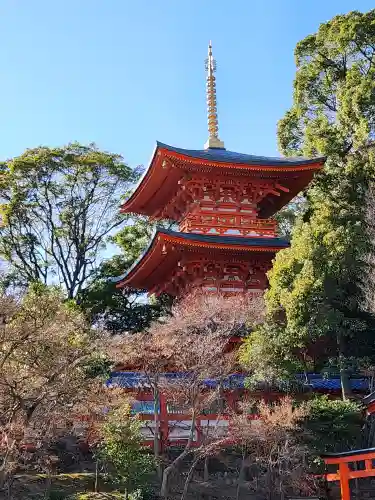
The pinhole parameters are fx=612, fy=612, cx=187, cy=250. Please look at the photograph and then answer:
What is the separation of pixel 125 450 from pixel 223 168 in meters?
10.5

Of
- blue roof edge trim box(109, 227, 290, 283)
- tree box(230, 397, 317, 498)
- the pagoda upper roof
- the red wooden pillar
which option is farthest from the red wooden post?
the pagoda upper roof

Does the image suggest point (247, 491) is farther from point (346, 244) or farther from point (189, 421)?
point (346, 244)

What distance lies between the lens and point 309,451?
1270cm

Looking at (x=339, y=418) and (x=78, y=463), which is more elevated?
(x=339, y=418)

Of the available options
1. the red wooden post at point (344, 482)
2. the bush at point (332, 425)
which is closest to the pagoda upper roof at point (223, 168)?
the bush at point (332, 425)

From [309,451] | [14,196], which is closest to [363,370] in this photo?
[309,451]

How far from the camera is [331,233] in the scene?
16.1m

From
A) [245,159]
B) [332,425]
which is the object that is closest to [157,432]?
[332,425]

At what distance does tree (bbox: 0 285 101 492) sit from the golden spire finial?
48.1 ft

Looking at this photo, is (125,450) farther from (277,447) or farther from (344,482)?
(344,482)

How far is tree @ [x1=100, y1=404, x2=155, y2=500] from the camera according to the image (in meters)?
11.7

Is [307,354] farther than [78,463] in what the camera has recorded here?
Yes

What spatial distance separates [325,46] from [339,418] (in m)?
15.2

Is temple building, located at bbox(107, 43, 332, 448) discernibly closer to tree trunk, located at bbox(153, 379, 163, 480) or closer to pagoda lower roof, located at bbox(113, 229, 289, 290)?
pagoda lower roof, located at bbox(113, 229, 289, 290)
